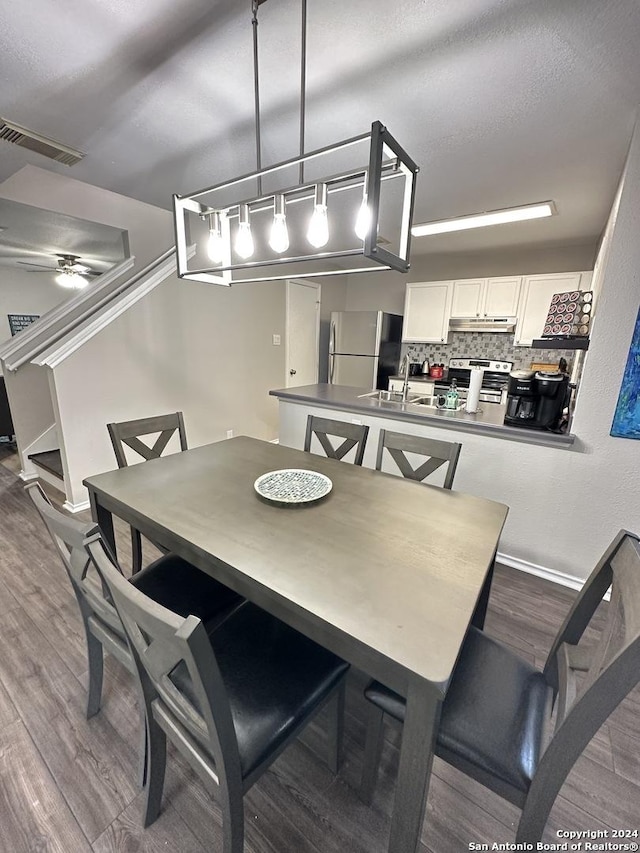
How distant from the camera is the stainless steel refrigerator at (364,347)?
16.1ft

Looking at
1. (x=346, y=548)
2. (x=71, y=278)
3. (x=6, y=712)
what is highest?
(x=71, y=278)

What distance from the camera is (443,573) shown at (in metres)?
1.06

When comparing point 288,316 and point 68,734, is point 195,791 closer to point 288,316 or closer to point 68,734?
point 68,734

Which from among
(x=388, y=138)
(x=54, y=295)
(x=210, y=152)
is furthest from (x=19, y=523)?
(x=54, y=295)

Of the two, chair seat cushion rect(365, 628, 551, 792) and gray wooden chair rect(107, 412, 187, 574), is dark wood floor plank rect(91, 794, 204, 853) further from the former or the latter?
gray wooden chair rect(107, 412, 187, 574)

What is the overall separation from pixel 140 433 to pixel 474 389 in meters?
2.23

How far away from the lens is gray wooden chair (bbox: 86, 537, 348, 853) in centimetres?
71

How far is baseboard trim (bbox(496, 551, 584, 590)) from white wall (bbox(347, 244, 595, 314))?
141 inches

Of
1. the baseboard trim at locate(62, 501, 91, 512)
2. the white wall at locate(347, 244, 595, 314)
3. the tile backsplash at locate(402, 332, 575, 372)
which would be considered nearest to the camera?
the baseboard trim at locate(62, 501, 91, 512)

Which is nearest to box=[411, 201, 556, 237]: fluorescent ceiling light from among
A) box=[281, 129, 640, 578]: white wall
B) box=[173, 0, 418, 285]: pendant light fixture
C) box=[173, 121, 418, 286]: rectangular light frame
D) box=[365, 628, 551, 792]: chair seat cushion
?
box=[173, 0, 418, 285]: pendant light fixture

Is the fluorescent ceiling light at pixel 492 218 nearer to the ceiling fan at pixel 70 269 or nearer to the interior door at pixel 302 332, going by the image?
the interior door at pixel 302 332

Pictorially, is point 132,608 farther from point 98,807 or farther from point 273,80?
point 273,80

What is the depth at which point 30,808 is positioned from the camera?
1.11 metres

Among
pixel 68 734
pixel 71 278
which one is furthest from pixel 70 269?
pixel 68 734
